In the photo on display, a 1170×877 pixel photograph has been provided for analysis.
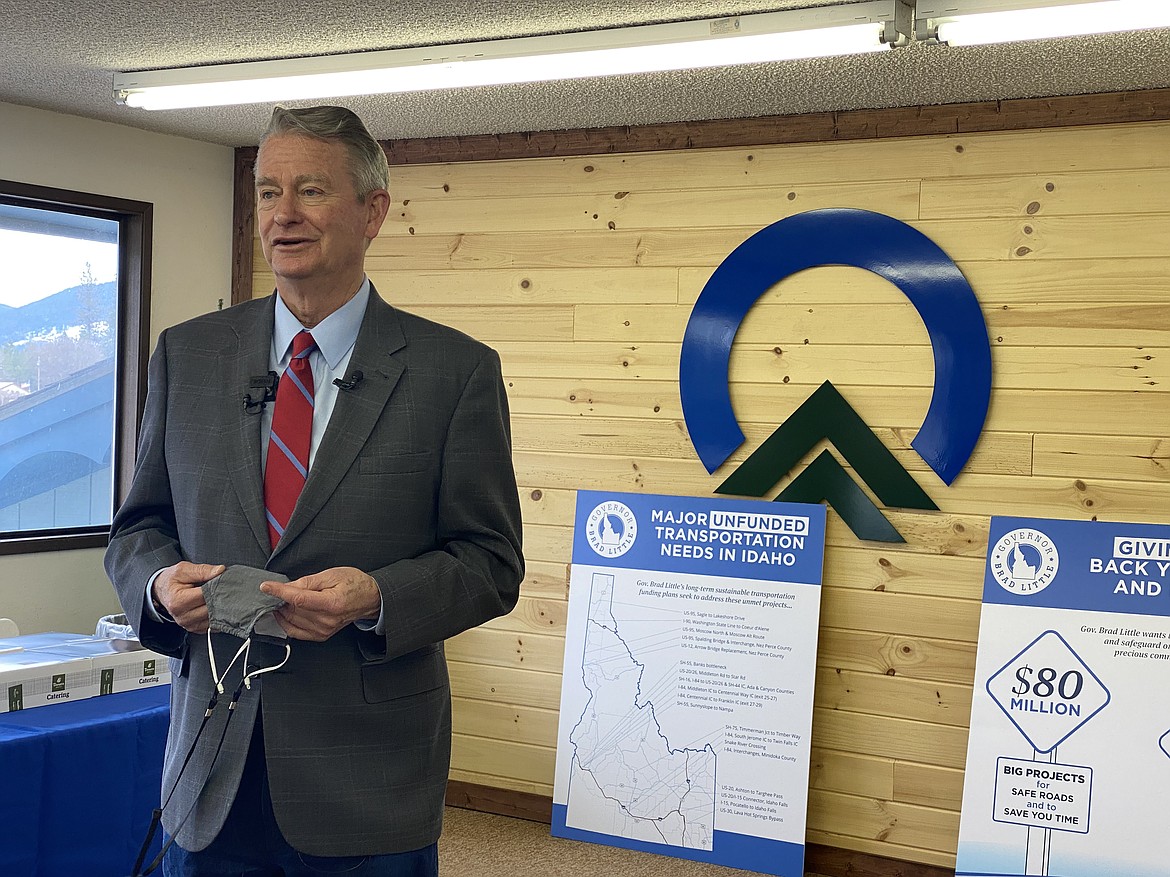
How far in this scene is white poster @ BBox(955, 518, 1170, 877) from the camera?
3.47 metres

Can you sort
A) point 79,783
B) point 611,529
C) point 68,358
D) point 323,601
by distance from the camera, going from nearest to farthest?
point 323,601 → point 79,783 → point 611,529 → point 68,358

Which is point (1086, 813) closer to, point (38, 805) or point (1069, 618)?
point (1069, 618)

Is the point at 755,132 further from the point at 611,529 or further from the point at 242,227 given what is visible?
the point at 242,227

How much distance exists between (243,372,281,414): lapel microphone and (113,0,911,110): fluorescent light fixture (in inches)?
75.7

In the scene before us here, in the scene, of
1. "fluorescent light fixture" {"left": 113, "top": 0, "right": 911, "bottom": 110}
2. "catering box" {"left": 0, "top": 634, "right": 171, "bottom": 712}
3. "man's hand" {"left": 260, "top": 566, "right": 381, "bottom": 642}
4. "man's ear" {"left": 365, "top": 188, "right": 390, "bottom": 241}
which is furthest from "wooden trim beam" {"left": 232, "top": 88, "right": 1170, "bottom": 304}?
"man's hand" {"left": 260, "top": 566, "right": 381, "bottom": 642}

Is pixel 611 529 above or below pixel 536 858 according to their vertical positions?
above

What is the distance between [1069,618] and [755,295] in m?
1.41

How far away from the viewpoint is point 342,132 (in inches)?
60.9

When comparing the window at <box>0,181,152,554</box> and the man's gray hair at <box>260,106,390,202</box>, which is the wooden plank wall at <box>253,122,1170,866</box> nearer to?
the window at <box>0,181,152,554</box>

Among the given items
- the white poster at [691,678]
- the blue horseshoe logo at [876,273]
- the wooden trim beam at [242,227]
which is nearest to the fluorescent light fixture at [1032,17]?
the blue horseshoe logo at [876,273]

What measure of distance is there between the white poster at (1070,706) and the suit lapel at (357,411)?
8.68 feet

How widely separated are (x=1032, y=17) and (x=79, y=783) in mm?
2727

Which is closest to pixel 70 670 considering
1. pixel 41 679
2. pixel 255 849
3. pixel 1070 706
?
pixel 41 679

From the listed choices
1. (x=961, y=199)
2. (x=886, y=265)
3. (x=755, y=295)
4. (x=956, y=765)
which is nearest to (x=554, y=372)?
(x=755, y=295)
